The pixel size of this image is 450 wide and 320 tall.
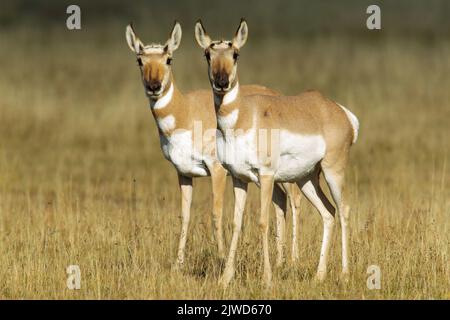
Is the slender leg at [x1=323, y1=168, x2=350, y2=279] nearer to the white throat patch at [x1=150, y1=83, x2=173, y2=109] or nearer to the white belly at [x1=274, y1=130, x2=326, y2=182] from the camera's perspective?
the white belly at [x1=274, y1=130, x2=326, y2=182]

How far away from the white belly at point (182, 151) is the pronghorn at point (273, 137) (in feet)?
4.37

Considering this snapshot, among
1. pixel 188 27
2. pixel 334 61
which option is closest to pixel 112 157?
pixel 334 61

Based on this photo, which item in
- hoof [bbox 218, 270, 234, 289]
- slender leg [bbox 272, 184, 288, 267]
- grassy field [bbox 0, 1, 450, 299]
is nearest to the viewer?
hoof [bbox 218, 270, 234, 289]

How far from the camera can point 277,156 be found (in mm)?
10438

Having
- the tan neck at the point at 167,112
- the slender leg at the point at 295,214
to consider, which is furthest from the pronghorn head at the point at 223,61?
the slender leg at the point at 295,214

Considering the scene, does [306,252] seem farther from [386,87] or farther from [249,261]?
[386,87]

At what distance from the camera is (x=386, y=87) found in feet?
94.5

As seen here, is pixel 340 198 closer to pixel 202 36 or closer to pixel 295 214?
pixel 295 214

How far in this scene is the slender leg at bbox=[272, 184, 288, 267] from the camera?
38.0ft

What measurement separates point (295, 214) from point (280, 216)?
0.63 ft

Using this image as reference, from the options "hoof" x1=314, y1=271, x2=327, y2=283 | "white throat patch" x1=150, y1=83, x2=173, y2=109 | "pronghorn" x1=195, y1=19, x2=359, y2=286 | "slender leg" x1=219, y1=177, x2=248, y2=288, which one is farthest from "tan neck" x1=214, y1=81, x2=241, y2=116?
"hoof" x1=314, y1=271, x2=327, y2=283

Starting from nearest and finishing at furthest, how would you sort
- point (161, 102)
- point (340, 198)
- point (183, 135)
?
1. point (340, 198)
2. point (161, 102)
3. point (183, 135)

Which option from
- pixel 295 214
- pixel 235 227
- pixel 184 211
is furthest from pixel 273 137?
pixel 184 211

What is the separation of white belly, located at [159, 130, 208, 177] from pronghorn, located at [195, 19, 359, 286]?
1333mm
